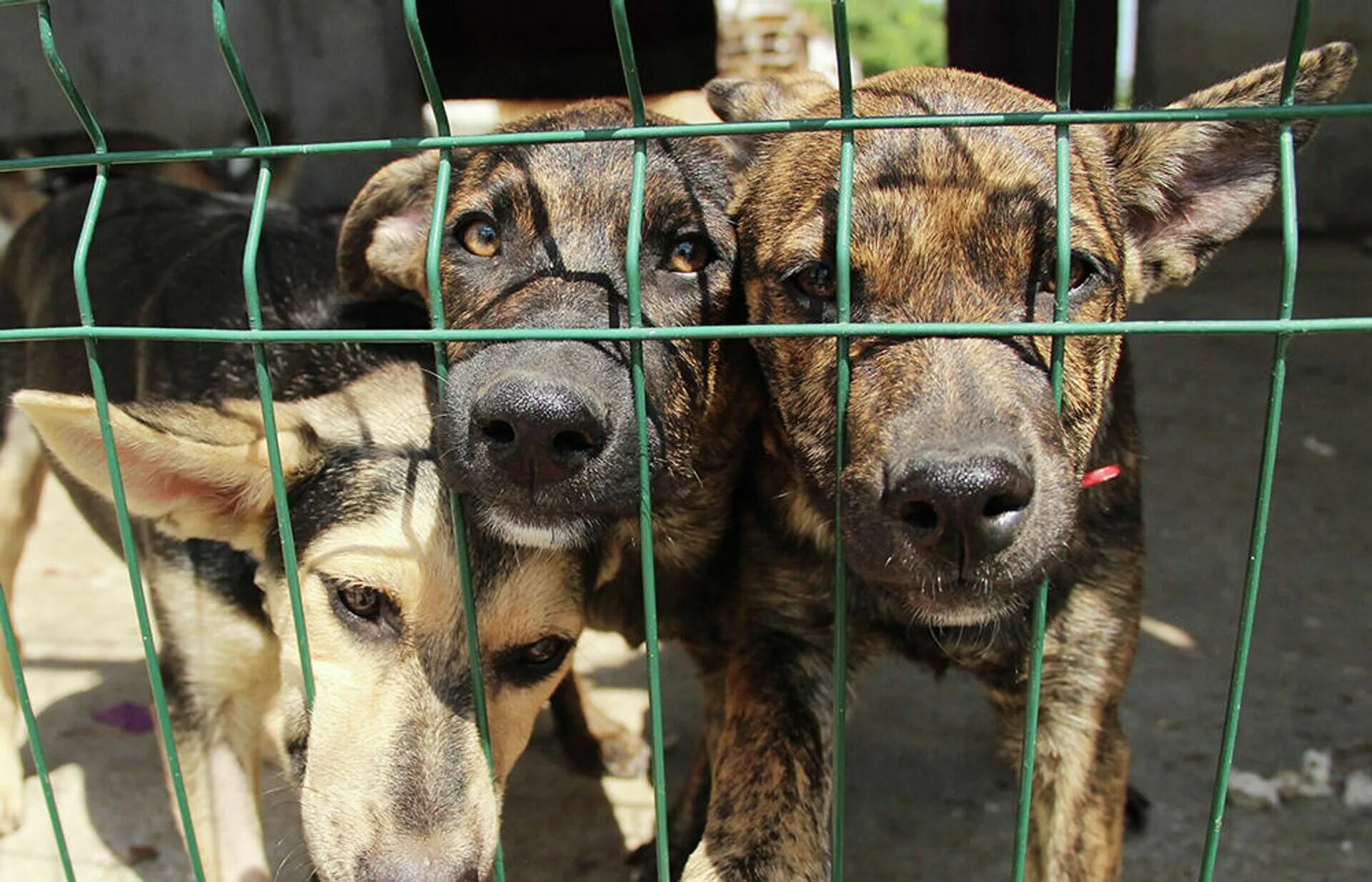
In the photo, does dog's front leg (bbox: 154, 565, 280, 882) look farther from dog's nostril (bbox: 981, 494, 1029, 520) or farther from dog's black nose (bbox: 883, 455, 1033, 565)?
dog's nostril (bbox: 981, 494, 1029, 520)

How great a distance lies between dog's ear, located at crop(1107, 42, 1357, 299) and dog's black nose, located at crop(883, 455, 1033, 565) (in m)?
1.01

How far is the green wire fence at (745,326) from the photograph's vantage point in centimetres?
190

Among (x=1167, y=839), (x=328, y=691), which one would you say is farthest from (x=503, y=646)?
(x=1167, y=839)

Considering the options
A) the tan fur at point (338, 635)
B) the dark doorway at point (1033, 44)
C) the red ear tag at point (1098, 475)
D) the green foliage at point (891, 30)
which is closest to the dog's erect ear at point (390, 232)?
the tan fur at point (338, 635)

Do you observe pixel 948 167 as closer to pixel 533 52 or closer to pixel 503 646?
pixel 503 646

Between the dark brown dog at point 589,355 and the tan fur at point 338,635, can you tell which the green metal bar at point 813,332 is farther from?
the tan fur at point 338,635

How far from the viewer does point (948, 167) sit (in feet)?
8.61

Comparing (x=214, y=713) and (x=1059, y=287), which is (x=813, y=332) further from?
(x=214, y=713)

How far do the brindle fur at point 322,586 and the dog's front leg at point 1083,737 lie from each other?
1.13m

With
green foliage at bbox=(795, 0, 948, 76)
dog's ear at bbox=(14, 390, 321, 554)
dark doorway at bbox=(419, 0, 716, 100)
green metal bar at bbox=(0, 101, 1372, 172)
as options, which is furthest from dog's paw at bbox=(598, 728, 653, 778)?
green foliage at bbox=(795, 0, 948, 76)

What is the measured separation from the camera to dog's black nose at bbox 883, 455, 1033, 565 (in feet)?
7.12

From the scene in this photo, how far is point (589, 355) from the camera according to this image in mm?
2531

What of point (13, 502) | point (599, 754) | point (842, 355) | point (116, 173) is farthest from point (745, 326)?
point (116, 173)

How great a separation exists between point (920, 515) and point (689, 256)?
40.4 inches
